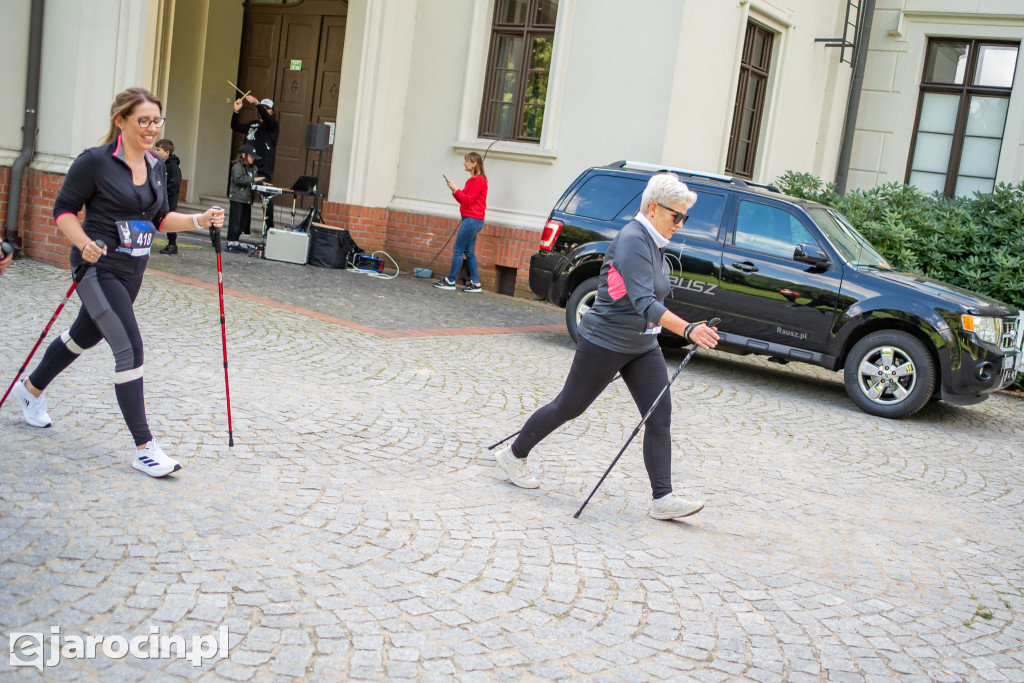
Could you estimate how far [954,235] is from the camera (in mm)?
12320

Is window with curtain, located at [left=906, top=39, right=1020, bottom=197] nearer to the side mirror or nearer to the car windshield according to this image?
the car windshield

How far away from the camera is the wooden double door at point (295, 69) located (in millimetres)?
16000

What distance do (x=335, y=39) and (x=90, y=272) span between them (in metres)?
12.0

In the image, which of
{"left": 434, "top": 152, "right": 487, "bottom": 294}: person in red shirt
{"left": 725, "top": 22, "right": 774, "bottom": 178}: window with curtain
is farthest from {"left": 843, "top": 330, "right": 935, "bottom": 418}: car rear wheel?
{"left": 725, "top": 22, "right": 774, "bottom": 178}: window with curtain

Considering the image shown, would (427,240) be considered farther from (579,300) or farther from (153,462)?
(153,462)

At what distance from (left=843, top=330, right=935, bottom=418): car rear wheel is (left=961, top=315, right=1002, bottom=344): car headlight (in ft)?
1.32

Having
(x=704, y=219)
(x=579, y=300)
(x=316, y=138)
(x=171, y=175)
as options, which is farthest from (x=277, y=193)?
(x=704, y=219)

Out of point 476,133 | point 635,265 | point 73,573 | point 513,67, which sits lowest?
point 73,573

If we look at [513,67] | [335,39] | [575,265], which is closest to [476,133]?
[513,67]

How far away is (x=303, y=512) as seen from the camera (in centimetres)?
464

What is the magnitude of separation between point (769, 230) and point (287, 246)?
276 inches

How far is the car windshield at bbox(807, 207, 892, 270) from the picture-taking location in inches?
364

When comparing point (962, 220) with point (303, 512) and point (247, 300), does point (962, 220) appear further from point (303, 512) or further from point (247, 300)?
point (303, 512)

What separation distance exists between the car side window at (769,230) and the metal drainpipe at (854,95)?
787 cm
